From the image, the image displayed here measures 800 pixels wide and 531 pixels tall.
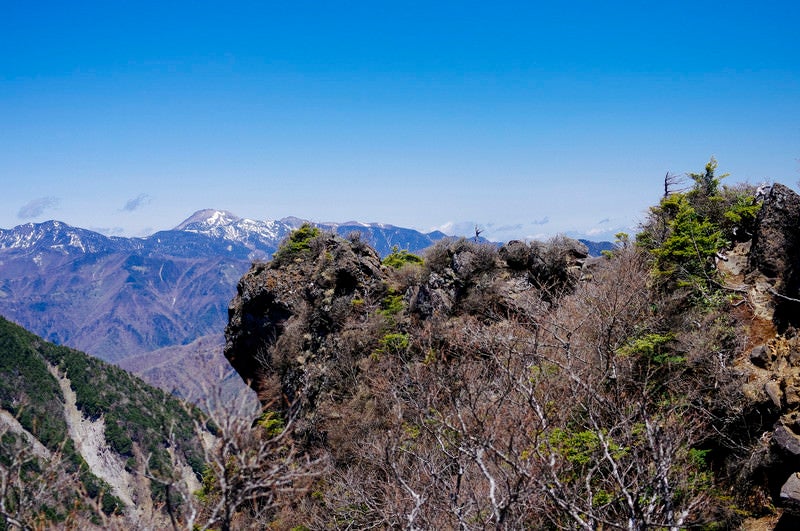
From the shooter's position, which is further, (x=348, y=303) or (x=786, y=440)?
(x=348, y=303)

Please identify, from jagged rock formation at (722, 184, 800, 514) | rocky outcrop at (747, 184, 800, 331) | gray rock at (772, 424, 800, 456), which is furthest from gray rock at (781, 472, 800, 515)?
rocky outcrop at (747, 184, 800, 331)

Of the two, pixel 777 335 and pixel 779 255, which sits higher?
pixel 779 255

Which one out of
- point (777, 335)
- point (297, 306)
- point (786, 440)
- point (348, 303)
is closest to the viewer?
point (786, 440)

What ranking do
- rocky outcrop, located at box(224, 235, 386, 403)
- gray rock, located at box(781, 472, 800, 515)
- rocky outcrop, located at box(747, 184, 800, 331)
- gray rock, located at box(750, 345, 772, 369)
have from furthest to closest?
rocky outcrop, located at box(224, 235, 386, 403)
rocky outcrop, located at box(747, 184, 800, 331)
gray rock, located at box(750, 345, 772, 369)
gray rock, located at box(781, 472, 800, 515)

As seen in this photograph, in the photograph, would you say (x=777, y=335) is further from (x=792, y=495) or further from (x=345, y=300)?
(x=345, y=300)

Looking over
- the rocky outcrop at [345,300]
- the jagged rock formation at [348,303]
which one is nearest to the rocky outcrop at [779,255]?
the jagged rock formation at [348,303]

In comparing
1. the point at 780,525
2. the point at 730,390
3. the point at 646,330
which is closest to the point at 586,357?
the point at 646,330

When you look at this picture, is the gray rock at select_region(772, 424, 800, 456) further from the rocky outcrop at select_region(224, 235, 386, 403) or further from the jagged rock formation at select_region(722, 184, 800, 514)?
the rocky outcrop at select_region(224, 235, 386, 403)

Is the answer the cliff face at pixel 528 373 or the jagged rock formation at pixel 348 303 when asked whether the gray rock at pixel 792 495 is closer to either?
the cliff face at pixel 528 373

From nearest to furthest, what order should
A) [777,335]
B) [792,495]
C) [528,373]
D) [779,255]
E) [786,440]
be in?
[792,495], [786,440], [528,373], [777,335], [779,255]

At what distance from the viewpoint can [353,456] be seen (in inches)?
931

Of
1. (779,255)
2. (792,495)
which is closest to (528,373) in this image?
(792,495)

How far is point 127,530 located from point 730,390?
15.7m

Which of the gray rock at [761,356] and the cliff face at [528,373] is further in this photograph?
the gray rock at [761,356]
